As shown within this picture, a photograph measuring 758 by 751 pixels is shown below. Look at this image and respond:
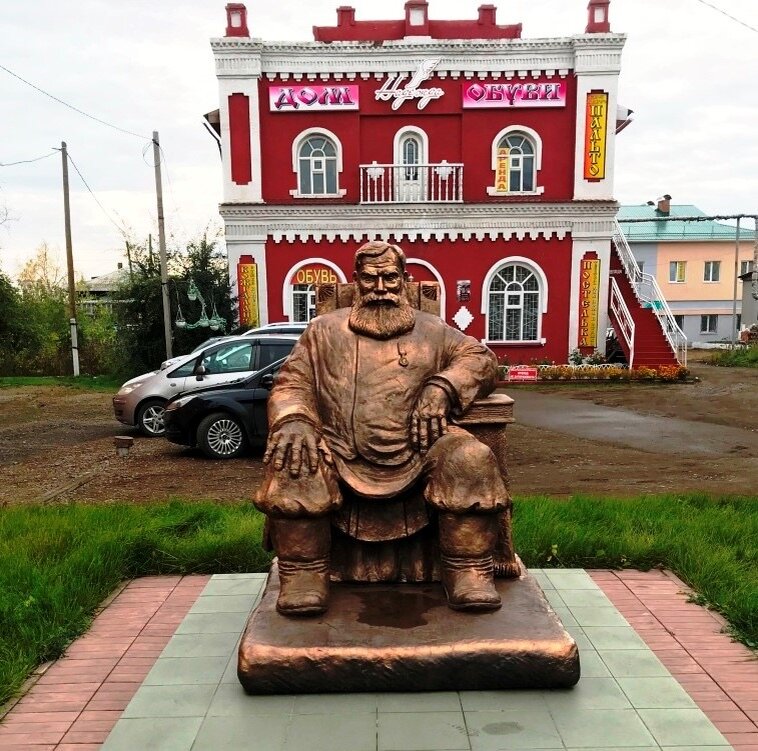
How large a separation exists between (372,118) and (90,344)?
11719mm

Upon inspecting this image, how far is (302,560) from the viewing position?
313cm

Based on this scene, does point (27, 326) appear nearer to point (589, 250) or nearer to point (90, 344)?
point (90, 344)

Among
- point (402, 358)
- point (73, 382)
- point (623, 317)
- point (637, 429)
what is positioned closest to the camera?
point (402, 358)

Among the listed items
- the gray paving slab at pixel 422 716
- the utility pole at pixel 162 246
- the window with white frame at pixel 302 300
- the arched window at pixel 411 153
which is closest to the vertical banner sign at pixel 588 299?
the arched window at pixel 411 153

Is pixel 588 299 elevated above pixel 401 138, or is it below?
below

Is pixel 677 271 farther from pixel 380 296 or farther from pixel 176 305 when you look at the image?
pixel 380 296

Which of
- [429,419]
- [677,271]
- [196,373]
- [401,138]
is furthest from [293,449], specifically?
[677,271]

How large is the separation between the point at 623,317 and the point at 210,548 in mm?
15612

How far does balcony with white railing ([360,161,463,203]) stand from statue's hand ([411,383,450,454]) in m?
14.7

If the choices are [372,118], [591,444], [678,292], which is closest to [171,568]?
[591,444]

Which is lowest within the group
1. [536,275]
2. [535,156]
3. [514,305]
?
[514,305]

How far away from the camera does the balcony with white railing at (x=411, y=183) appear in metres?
17.5

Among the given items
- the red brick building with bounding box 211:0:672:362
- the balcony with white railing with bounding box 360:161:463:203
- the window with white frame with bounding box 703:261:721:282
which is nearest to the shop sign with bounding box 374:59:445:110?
the red brick building with bounding box 211:0:672:362

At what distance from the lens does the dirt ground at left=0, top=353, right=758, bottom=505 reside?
7.34 metres
